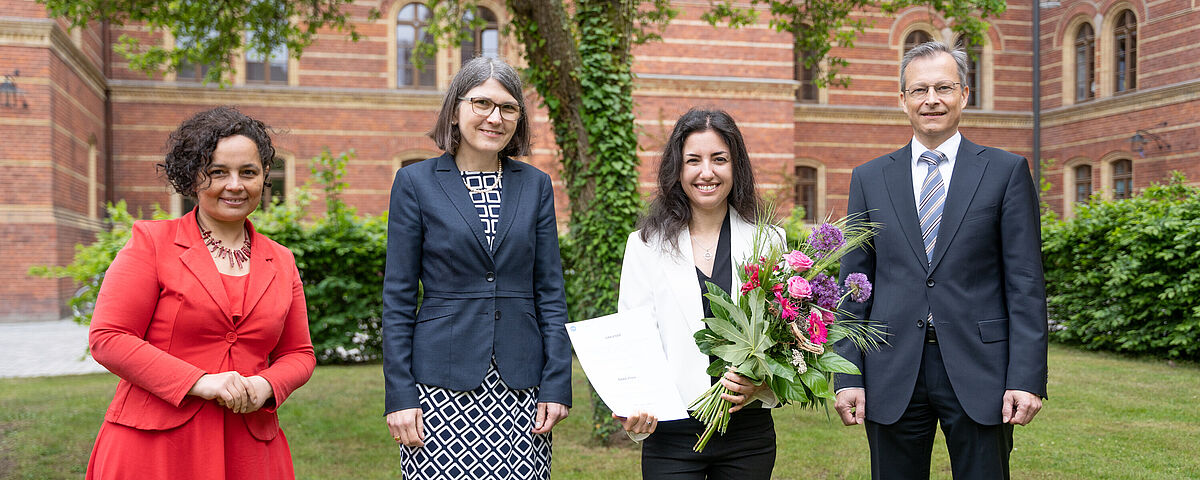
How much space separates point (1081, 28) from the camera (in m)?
22.9

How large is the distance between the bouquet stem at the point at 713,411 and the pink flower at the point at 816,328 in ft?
0.98

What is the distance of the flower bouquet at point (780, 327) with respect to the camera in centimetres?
229

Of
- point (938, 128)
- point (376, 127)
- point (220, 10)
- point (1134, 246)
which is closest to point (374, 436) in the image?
point (220, 10)

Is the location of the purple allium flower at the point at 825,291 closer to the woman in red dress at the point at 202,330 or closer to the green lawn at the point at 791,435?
the woman in red dress at the point at 202,330

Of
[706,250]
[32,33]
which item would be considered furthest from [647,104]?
[706,250]

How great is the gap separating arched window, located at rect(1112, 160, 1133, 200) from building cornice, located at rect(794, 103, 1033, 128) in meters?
2.77

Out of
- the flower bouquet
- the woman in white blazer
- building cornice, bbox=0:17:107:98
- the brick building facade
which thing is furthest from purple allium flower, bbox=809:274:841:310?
building cornice, bbox=0:17:107:98

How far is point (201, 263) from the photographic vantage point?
7.63ft

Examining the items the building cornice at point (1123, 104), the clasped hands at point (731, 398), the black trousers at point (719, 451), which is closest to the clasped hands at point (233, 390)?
the clasped hands at point (731, 398)

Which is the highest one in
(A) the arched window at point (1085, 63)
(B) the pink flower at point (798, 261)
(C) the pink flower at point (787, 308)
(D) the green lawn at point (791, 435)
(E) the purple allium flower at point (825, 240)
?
Answer: (A) the arched window at point (1085, 63)

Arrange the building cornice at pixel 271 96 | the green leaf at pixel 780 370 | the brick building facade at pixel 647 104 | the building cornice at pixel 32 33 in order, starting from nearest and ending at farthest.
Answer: the green leaf at pixel 780 370 → the building cornice at pixel 32 33 → the brick building facade at pixel 647 104 → the building cornice at pixel 271 96

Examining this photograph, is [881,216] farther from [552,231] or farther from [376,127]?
[376,127]

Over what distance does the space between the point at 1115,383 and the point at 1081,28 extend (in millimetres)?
18554

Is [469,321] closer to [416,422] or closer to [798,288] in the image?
[416,422]
